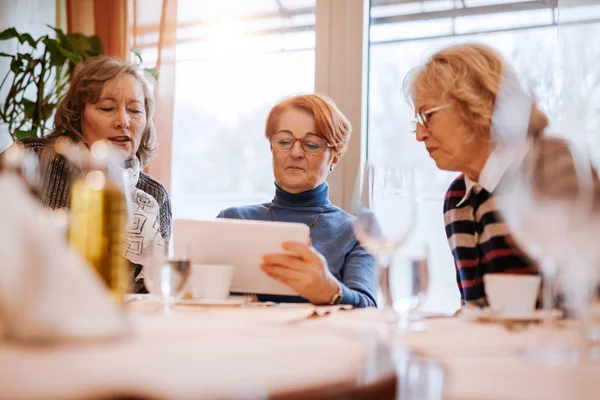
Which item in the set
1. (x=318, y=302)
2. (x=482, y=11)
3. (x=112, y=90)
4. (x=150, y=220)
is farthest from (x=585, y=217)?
(x=482, y=11)

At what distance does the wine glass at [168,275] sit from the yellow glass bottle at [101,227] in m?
0.26

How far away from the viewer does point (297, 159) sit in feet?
7.36

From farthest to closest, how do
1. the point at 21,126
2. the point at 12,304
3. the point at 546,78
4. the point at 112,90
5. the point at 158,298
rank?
the point at 21,126
the point at 546,78
the point at 112,90
the point at 158,298
the point at 12,304

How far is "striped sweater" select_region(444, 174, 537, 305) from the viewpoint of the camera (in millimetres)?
1643

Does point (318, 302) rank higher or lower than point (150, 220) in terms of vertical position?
lower

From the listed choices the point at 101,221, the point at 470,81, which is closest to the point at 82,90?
the point at 470,81

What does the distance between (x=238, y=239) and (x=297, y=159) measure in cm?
80

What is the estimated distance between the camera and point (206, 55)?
3574 millimetres

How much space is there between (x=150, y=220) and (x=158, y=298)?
0.88m

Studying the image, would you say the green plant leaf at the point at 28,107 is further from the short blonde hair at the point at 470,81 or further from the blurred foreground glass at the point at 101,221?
the blurred foreground glass at the point at 101,221

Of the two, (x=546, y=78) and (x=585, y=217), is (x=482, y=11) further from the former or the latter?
(x=585, y=217)

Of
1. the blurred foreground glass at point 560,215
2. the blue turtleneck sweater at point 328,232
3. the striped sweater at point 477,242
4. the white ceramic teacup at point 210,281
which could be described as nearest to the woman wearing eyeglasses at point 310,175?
the blue turtleneck sweater at point 328,232

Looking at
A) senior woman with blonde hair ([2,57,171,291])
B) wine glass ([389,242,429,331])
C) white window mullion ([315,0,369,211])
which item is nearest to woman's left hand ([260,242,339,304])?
wine glass ([389,242,429,331])

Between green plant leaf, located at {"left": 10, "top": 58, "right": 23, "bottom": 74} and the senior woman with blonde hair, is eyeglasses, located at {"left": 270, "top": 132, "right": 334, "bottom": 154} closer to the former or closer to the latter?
the senior woman with blonde hair
